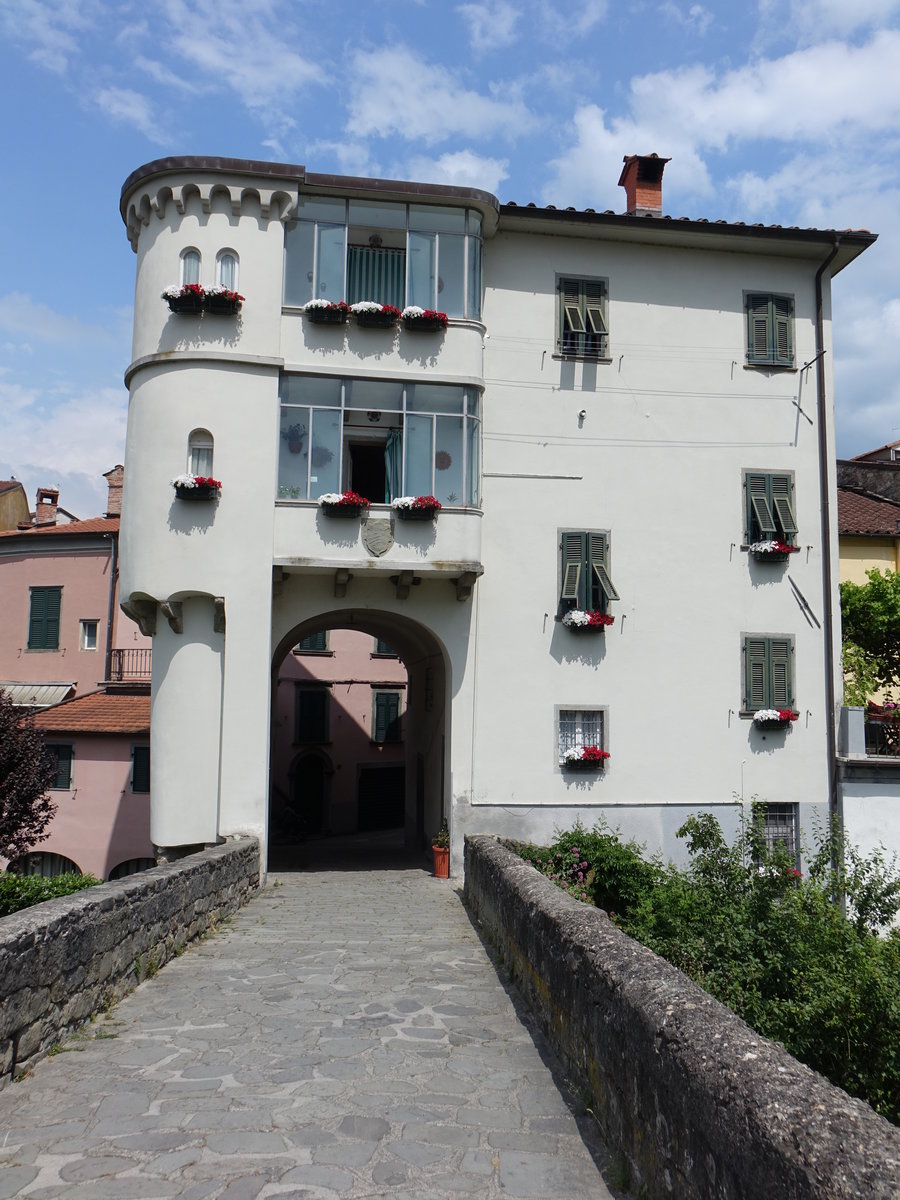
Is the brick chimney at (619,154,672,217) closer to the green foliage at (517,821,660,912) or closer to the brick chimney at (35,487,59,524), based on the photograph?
the green foliage at (517,821,660,912)

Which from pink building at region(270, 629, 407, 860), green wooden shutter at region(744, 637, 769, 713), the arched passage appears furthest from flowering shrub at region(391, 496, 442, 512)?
pink building at region(270, 629, 407, 860)

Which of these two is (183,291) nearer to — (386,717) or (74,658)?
(74,658)

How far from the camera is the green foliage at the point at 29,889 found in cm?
1647

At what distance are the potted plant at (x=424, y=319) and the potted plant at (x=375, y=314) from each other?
0.65 feet

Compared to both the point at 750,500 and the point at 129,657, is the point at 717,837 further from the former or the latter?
the point at 129,657

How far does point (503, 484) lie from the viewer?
1825 centimetres

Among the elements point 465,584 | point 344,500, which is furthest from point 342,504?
point 465,584

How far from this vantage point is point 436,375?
1730 centimetres

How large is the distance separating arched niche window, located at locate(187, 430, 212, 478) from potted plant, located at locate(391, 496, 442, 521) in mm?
3238

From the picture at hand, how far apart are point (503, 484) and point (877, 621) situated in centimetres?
1081

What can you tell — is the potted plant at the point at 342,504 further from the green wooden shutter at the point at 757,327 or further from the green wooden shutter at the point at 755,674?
the green wooden shutter at the point at 757,327

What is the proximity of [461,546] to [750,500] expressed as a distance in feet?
19.7

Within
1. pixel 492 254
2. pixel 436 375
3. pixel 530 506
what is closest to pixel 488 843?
pixel 530 506

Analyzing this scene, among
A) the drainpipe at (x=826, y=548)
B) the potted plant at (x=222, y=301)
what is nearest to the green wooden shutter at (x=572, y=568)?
the drainpipe at (x=826, y=548)
